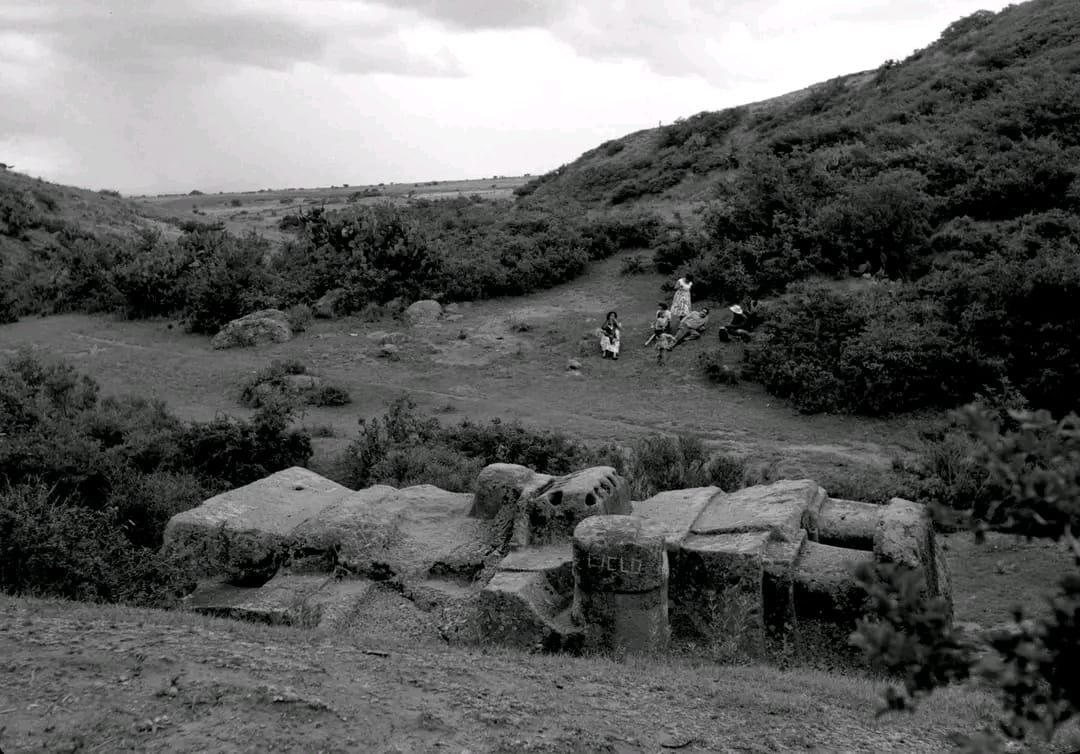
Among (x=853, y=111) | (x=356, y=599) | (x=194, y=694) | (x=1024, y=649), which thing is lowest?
(x=356, y=599)

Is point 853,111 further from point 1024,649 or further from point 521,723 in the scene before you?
point 1024,649

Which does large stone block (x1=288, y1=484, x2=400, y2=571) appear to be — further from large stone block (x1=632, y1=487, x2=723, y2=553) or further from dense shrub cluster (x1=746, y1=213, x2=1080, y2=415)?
A: dense shrub cluster (x1=746, y1=213, x2=1080, y2=415)

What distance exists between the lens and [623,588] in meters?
7.49

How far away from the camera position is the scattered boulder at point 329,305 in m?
23.6

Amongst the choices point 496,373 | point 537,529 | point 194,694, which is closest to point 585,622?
point 537,529

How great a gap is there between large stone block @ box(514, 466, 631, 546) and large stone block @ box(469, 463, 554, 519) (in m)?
0.36

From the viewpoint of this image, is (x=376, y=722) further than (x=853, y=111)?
No

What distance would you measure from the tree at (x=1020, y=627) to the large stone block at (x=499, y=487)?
279 inches

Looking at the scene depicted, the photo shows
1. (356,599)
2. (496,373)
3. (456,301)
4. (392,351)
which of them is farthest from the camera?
(456,301)

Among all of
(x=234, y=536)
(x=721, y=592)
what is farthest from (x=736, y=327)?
(x=234, y=536)

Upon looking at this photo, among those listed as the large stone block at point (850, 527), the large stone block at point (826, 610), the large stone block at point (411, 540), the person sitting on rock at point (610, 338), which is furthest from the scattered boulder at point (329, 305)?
the large stone block at point (826, 610)

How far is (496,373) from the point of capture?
62.0 ft

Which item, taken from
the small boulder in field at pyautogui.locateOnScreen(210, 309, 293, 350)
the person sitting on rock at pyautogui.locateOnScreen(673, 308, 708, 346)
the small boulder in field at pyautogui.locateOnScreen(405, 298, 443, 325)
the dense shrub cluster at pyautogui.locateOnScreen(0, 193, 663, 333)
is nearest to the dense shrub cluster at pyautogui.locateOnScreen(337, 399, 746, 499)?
the person sitting on rock at pyautogui.locateOnScreen(673, 308, 708, 346)

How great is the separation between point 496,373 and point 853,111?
2236 centimetres
